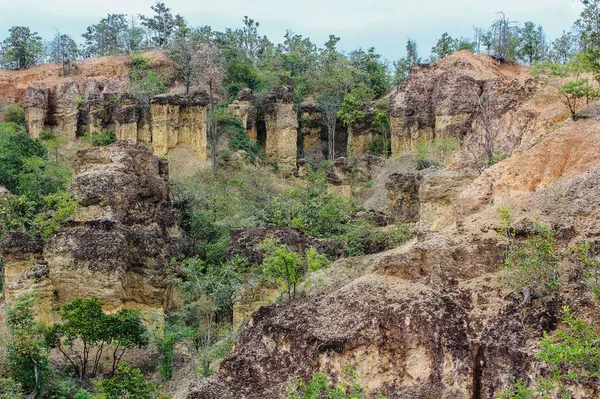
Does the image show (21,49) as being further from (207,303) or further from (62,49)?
(207,303)

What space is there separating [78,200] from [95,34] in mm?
47428

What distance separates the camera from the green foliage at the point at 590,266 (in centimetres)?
894

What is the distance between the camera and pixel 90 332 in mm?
17688

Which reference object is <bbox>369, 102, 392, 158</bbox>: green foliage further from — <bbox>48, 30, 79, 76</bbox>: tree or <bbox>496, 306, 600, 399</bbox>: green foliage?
<bbox>496, 306, 600, 399</bbox>: green foliage

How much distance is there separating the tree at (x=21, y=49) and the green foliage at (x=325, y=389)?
5188 cm

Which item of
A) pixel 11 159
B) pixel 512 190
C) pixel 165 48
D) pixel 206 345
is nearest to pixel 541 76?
pixel 512 190

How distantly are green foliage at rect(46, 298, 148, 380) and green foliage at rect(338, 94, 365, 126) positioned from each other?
27.6 meters

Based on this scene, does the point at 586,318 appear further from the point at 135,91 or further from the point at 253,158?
the point at 135,91

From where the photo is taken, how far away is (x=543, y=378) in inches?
344

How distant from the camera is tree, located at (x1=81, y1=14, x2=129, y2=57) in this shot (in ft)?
206

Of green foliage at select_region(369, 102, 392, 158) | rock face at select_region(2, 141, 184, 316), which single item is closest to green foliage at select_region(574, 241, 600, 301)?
rock face at select_region(2, 141, 184, 316)

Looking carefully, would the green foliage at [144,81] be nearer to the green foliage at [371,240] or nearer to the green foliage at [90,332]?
the green foliage at [371,240]

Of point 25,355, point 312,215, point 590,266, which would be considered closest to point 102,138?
point 312,215

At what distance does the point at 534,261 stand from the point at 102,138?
123 ft
